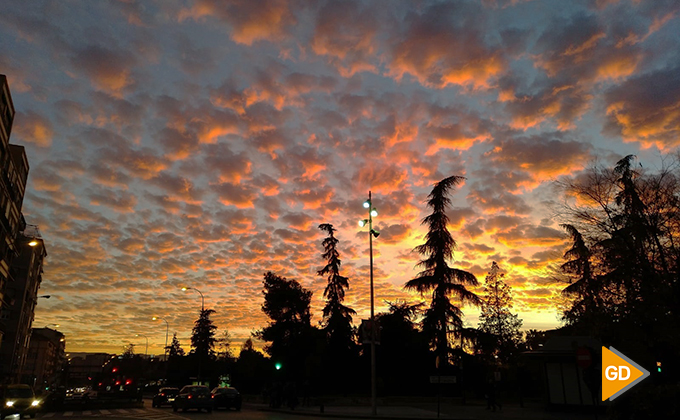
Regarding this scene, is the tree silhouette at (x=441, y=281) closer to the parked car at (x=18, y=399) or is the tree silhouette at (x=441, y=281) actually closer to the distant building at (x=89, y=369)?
the parked car at (x=18, y=399)

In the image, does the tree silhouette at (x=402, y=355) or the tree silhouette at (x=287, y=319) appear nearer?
the tree silhouette at (x=402, y=355)

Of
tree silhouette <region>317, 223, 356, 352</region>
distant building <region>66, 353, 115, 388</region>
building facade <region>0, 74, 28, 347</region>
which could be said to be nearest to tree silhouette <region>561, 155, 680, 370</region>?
tree silhouette <region>317, 223, 356, 352</region>

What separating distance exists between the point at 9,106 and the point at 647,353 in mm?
48563

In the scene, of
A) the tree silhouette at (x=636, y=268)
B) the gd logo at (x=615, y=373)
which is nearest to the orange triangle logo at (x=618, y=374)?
the gd logo at (x=615, y=373)

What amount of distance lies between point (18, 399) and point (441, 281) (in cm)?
2767

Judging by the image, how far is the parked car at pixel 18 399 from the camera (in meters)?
24.8

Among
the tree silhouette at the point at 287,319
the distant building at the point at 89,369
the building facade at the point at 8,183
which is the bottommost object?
the distant building at the point at 89,369

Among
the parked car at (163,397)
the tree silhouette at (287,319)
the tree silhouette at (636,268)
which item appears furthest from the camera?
the tree silhouette at (287,319)

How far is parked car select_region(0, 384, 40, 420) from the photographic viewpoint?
81.3 ft

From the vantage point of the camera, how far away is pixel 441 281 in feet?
117

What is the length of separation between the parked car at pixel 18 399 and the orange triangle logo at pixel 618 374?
28599 millimetres

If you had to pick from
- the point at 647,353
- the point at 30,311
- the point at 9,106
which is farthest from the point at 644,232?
the point at 30,311

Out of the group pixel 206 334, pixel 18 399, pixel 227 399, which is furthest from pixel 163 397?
pixel 206 334

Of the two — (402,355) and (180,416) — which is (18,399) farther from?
(402,355)
